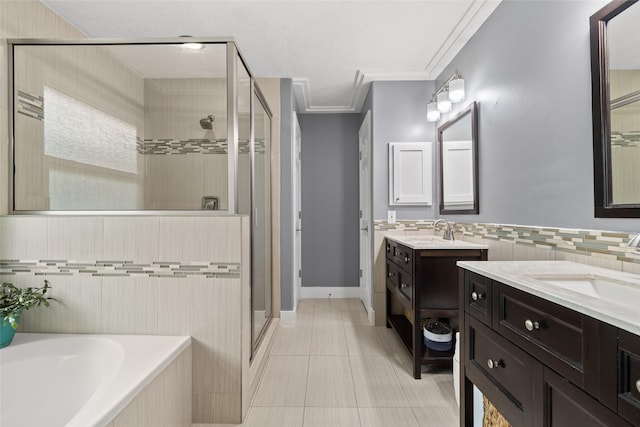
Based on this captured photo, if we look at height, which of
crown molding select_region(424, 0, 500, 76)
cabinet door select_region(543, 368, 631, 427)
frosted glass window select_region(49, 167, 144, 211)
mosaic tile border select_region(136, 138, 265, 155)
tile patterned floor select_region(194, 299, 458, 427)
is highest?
crown molding select_region(424, 0, 500, 76)

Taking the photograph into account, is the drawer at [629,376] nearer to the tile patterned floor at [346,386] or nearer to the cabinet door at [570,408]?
the cabinet door at [570,408]

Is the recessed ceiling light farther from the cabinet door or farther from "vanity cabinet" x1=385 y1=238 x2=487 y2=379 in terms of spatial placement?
the cabinet door

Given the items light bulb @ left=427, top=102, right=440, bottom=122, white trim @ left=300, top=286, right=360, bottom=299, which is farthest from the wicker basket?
white trim @ left=300, top=286, right=360, bottom=299

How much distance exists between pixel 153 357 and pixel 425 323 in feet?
6.05

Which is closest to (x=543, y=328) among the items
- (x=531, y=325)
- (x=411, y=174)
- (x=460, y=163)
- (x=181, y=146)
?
(x=531, y=325)

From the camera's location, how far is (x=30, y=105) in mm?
1719

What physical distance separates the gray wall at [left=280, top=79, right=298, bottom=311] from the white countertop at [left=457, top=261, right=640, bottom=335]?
210 centimetres

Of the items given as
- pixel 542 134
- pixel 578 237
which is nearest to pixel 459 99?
pixel 542 134

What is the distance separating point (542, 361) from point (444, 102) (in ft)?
7.17

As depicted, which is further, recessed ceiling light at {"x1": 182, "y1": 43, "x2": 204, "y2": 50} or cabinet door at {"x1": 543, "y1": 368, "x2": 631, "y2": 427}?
recessed ceiling light at {"x1": 182, "y1": 43, "x2": 204, "y2": 50}

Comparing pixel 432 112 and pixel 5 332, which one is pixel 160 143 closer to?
pixel 5 332

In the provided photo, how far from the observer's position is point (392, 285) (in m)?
2.74

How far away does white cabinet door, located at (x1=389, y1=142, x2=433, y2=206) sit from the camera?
3.03 m

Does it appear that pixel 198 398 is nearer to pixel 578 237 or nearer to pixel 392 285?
pixel 392 285
